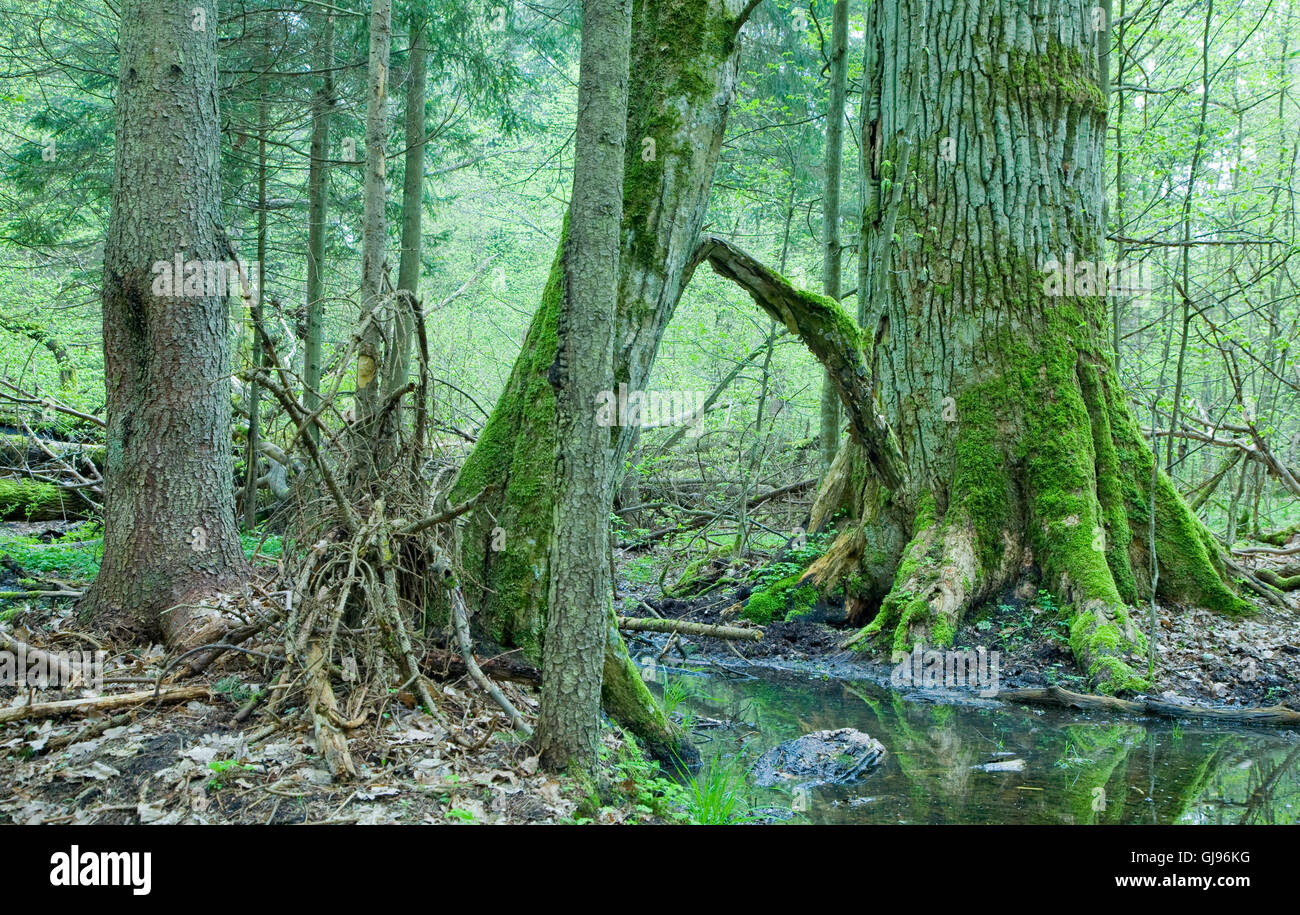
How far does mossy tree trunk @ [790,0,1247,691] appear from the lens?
6.38 m

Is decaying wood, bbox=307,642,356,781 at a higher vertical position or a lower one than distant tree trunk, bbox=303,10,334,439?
lower

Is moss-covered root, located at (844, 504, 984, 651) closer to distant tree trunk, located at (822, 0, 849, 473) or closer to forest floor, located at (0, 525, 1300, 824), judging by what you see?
forest floor, located at (0, 525, 1300, 824)

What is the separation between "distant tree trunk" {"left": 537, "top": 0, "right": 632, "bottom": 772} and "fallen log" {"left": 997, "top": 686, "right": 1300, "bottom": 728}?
3.73 metres

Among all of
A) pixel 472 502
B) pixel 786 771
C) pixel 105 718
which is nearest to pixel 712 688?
pixel 786 771

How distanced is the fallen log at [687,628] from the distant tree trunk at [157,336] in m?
2.98

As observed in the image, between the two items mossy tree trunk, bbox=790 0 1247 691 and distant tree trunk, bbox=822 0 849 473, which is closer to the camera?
mossy tree trunk, bbox=790 0 1247 691

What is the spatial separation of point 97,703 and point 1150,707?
5844 mm

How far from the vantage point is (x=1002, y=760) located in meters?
4.56

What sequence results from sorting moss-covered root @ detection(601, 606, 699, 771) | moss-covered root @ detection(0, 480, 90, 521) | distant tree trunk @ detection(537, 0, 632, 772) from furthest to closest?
moss-covered root @ detection(0, 480, 90, 521), moss-covered root @ detection(601, 606, 699, 771), distant tree trunk @ detection(537, 0, 632, 772)

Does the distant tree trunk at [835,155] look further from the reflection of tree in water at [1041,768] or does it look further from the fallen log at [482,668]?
the fallen log at [482,668]

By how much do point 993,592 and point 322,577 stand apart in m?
4.99

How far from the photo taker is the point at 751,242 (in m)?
18.1

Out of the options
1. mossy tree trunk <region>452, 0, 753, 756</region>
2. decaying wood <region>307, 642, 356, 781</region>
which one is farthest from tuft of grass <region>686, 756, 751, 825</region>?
decaying wood <region>307, 642, 356, 781</region>
